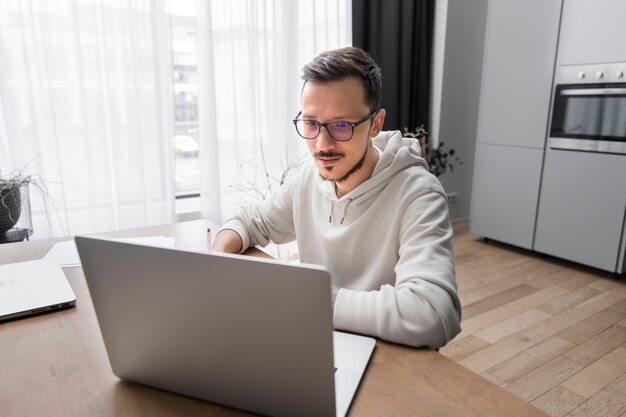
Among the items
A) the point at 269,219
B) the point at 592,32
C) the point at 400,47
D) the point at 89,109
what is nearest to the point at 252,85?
the point at 89,109

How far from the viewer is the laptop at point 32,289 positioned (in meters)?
1.02

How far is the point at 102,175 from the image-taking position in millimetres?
2477

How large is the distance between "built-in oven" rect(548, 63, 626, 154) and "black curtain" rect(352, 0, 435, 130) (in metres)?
1.00

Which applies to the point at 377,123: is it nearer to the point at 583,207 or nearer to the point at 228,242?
the point at 228,242

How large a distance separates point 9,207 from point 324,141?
4.54ft

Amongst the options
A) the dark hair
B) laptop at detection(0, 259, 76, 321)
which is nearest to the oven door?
the dark hair

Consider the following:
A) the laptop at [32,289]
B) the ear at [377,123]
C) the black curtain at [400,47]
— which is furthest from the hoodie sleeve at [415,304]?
the black curtain at [400,47]

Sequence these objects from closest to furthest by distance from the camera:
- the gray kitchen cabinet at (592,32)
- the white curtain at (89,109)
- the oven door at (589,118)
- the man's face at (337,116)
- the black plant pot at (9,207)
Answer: the man's face at (337,116) → the black plant pot at (9,207) → the white curtain at (89,109) → the gray kitchen cabinet at (592,32) → the oven door at (589,118)

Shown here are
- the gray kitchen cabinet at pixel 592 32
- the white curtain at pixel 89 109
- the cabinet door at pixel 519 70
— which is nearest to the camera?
the white curtain at pixel 89 109

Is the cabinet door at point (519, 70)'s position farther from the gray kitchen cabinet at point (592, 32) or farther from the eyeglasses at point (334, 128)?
the eyeglasses at point (334, 128)

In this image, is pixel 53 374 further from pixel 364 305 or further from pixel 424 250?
pixel 424 250

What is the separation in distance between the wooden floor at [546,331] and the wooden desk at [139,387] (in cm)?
128

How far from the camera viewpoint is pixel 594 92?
2.83m

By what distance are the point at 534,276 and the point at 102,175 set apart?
278 centimetres
